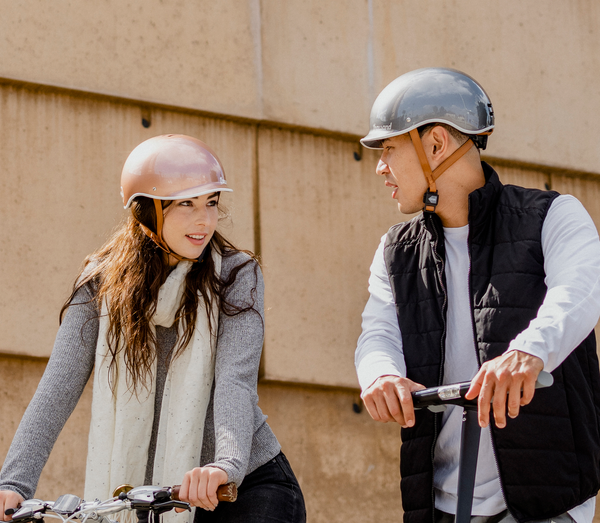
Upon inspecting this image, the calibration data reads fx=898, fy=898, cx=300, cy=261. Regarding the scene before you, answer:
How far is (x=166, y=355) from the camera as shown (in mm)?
3258

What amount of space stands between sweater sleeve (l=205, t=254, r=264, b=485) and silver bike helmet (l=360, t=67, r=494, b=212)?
2.32ft

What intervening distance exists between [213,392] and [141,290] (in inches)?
18.1

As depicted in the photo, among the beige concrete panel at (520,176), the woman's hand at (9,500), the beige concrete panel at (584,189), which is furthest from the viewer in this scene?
the beige concrete panel at (584,189)

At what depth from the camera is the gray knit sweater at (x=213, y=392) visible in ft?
9.55

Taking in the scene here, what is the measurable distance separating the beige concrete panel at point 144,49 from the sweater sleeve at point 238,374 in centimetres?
267

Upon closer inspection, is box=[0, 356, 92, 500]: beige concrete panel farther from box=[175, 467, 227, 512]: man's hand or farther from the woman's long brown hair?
box=[175, 467, 227, 512]: man's hand

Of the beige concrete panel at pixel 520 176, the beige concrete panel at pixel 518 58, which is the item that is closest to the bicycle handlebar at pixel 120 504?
the beige concrete panel at pixel 518 58

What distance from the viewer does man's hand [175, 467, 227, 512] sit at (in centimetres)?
248

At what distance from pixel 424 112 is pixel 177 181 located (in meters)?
0.95

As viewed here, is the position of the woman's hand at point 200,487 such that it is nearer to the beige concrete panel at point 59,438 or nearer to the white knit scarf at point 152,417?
the white knit scarf at point 152,417

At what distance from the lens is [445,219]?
3.33m

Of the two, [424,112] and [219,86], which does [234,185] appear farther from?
[424,112]

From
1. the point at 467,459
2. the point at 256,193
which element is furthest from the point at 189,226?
the point at 256,193

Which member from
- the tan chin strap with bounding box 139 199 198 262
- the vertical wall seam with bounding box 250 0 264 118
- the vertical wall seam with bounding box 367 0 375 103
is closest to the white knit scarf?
the tan chin strap with bounding box 139 199 198 262
